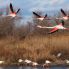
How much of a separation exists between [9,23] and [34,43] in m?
5.24

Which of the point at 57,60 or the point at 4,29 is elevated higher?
the point at 4,29

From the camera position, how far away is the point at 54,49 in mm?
30094

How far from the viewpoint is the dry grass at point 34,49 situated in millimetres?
29078

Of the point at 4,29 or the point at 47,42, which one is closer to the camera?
the point at 47,42

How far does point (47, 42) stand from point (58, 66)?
9.75 feet

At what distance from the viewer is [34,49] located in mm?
29500

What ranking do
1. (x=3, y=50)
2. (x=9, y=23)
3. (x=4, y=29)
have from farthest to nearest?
(x=9, y=23) → (x=4, y=29) → (x=3, y=50)

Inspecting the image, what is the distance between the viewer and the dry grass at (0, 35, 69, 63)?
2908cm

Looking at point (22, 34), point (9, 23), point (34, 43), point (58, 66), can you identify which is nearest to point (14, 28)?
point (9, 23)

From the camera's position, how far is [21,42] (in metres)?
29.7

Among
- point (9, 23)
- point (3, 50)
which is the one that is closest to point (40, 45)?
point (3, 50)

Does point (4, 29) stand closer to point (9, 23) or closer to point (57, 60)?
point (9, 23)

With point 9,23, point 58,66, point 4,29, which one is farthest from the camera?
point 9,23

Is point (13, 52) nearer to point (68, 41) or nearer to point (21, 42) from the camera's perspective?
point (21, 42)
